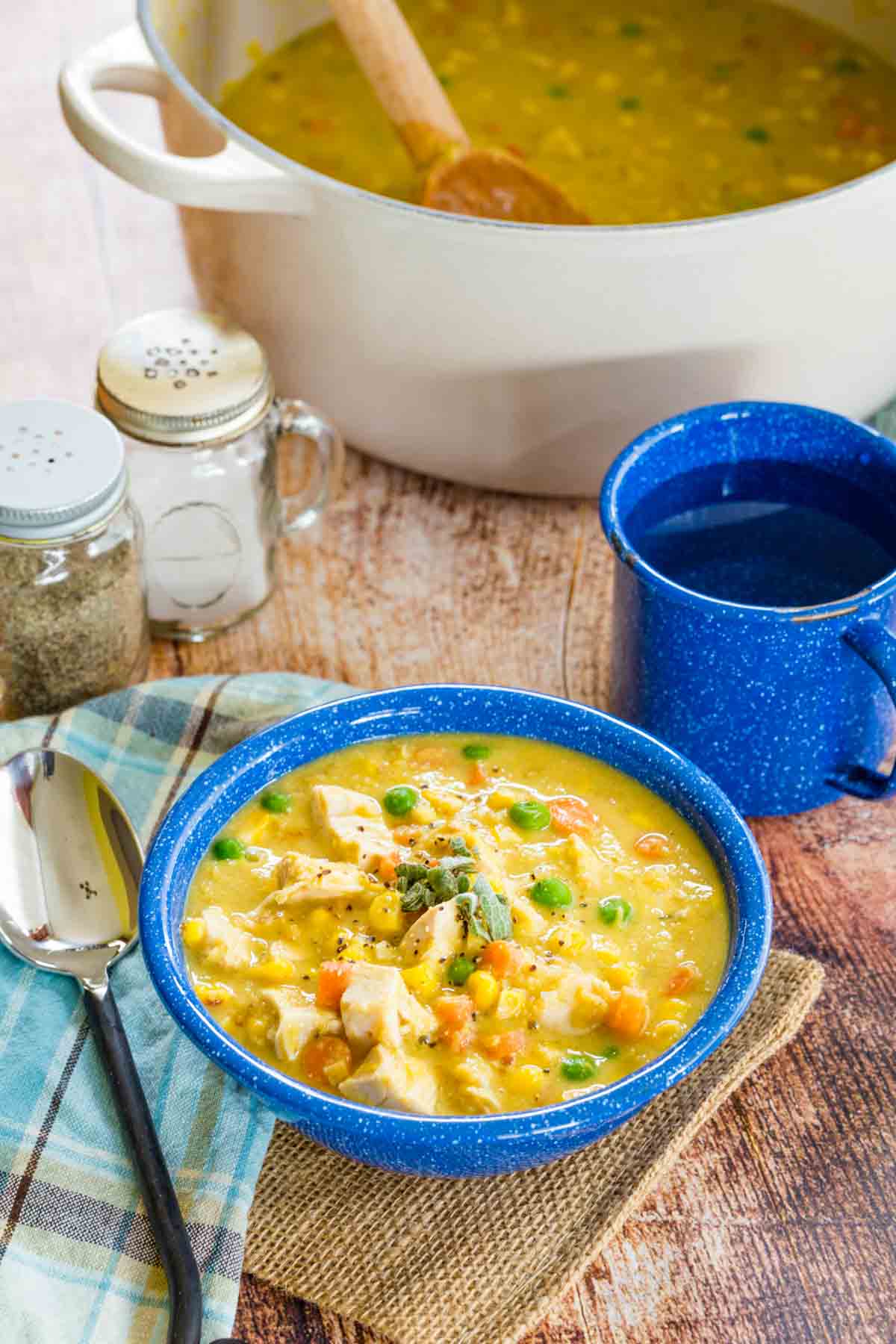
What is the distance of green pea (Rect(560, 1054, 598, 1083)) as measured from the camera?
164 centimetres

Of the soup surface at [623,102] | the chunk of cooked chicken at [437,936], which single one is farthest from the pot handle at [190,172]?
the chunk of cooked chicken at [437,936]

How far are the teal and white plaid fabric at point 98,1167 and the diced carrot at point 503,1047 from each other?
298 mm

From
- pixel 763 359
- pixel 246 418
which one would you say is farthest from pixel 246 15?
pixel 763 359

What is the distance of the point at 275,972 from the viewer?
173 centimetres

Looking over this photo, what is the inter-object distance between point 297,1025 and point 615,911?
0.37 metres

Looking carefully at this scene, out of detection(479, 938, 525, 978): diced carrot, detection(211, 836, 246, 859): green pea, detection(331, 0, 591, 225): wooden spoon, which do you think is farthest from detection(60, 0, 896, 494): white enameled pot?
detection(479, 938, 525, 978): diced carrot

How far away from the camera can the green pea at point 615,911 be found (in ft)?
5.86

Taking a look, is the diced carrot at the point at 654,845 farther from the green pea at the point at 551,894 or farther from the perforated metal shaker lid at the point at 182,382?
the perforated metal shaker lid at the point at 182,382

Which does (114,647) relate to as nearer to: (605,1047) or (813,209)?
(605,1047)

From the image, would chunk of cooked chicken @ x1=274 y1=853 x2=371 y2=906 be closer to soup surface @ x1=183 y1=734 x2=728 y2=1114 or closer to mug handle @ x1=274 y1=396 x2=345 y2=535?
soup surface @ x1=183 y1=734 x2=728 y2=1114

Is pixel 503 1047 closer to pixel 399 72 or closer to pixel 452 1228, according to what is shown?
pixel 452 1228

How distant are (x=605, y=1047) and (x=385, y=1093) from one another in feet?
0.80

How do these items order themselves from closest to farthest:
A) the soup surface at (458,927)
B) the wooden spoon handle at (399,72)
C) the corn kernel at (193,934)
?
the soup surface at (458,927) < the corn kernel at (193,934) < the wooden spoon handle at (399,72)

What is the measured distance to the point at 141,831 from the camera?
215 cm
